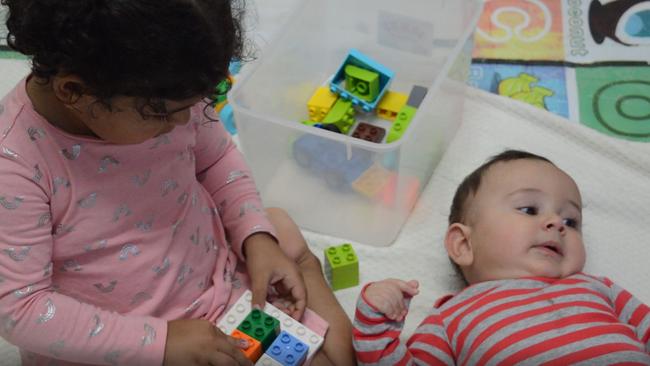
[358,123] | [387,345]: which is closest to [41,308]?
[387,345]

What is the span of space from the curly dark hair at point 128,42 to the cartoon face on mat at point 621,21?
95 centimetres

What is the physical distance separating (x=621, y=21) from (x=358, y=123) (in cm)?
56

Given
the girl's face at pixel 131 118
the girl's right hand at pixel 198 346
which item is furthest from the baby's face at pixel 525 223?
the girl's face at pixel 131 118

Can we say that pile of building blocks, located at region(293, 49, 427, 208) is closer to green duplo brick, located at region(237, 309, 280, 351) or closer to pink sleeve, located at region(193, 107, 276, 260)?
pink sleeve, located at region(193, 107, 276, 260)

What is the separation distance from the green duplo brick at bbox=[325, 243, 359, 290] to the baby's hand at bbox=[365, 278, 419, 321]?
12 cm

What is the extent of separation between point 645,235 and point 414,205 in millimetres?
339

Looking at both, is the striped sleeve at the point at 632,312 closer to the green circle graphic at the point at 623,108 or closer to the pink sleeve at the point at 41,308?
the green circle graphic at the point at 623,108

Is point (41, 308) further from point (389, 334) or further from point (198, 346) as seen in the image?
point (389, 334)

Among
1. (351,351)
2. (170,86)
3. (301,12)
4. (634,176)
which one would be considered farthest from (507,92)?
(170,86)

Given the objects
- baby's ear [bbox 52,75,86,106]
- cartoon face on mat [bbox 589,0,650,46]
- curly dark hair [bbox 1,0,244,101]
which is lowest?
cartoon face on mat [bbox 589,0,650,46]

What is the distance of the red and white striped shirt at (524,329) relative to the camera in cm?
81

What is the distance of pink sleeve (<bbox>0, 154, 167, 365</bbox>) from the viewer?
2.13ft

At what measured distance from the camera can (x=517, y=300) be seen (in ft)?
2.83

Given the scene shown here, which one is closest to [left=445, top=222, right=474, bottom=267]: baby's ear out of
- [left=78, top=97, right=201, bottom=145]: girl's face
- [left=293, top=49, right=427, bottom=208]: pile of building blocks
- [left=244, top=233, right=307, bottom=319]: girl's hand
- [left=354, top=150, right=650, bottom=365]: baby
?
[left=354, top=150, right=650, bottom=365]: baby
